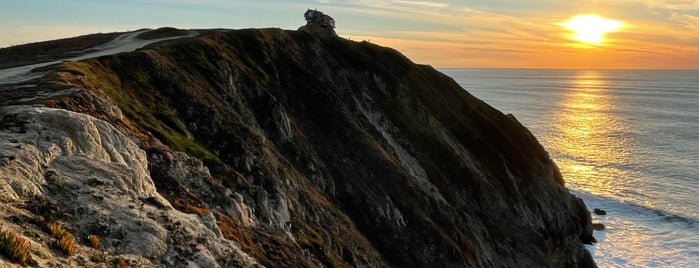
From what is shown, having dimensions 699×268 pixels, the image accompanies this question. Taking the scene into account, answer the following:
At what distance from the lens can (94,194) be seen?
17.5 metres

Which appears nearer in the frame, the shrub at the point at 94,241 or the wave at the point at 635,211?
the shrub at the point at 94,241

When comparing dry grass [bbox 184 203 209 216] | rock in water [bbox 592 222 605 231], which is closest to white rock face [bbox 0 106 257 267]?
dry grass [bbox 184 203 209 216]

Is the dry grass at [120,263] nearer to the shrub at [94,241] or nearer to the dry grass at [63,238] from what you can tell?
the shrub at [94,241]

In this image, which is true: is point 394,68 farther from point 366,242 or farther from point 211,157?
point 211,157

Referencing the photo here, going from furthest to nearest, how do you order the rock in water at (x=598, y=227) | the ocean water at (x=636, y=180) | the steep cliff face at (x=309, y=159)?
the rock in water at (x=598, y=227) → the ocean water at (x=636, y=180) → the steep cliff face at (x=309, y=159)

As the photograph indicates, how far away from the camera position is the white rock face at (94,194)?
15.8 meters

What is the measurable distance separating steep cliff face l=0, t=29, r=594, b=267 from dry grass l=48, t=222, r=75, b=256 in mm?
808

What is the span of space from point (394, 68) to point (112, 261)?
56.3 meters

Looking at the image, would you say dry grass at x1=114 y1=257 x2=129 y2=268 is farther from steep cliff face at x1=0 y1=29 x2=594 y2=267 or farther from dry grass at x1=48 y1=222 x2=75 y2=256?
dry grass at x1=48 y1=222 x2=75 y2=256

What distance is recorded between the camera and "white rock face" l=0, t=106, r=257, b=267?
15.8 meters

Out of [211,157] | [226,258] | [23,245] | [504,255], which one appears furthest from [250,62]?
[23,245]

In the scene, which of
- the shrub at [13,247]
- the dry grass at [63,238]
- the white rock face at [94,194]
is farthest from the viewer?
the white rock face at [94,194]

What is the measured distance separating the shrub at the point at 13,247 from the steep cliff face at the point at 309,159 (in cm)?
241

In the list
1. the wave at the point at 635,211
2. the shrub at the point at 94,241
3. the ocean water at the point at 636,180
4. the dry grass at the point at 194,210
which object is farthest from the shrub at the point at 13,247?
the wave at the point at 635,211
